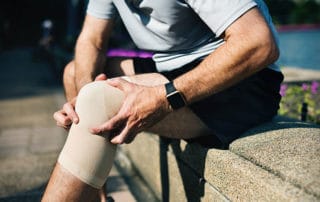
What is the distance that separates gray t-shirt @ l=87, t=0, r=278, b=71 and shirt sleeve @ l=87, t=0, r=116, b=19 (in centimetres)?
25

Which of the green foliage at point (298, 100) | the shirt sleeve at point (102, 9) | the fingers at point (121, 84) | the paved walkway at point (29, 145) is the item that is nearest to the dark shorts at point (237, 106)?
the fingers at point (121, 84)

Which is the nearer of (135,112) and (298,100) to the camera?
(135,112)

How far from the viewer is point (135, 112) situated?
146cm

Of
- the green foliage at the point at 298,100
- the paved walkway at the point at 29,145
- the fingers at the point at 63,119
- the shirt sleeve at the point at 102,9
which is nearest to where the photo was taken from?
the fingers at the point at 63,119

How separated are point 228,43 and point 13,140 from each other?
3.14 metres

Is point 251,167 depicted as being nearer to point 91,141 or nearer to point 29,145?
point 91,141

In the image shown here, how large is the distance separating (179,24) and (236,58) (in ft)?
1.18

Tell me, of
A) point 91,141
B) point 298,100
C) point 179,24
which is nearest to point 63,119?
point 91,141

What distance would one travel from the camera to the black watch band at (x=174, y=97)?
4.85ft

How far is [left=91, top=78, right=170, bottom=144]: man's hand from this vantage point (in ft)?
4.76

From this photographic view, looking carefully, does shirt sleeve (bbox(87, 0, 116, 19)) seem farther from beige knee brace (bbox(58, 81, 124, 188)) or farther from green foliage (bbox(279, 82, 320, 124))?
green foliage (bbox(279, 82, 320, 124))

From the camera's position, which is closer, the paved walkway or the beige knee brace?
the beige knee brace

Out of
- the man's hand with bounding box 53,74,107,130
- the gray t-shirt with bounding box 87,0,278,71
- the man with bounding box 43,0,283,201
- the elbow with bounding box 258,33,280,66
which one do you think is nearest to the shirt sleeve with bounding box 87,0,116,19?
the gray t-shirt with bounding box 87,0,278,71

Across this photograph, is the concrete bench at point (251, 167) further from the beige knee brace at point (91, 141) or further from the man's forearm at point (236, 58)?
the beige knee brace at point (91, 141)
